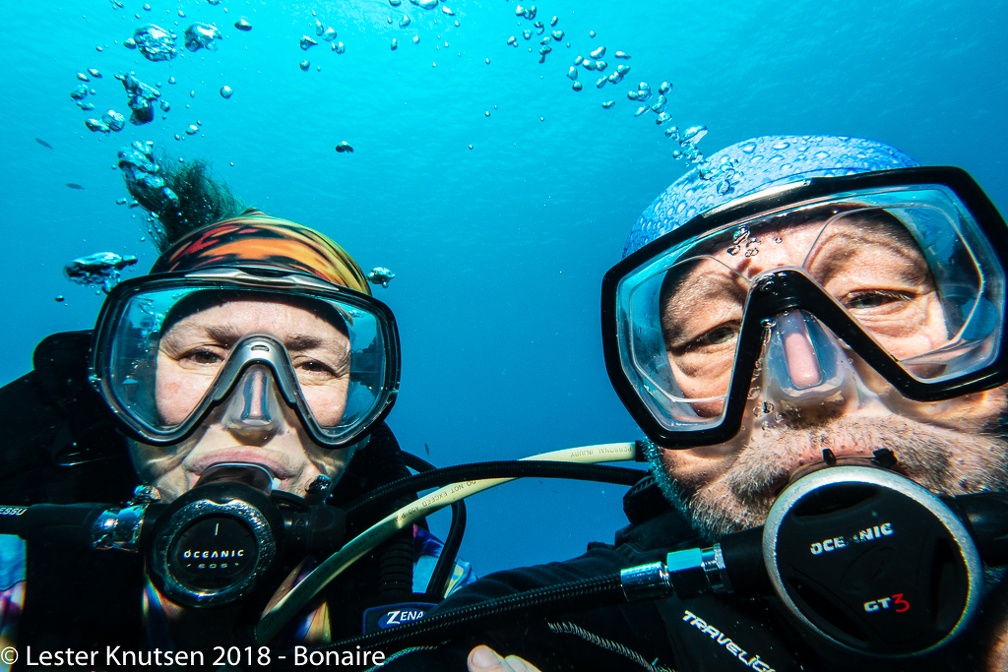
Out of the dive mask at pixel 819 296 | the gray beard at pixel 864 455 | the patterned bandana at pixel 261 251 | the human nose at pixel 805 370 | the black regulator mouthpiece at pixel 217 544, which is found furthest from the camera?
the patterned bandana at pixel 261 251

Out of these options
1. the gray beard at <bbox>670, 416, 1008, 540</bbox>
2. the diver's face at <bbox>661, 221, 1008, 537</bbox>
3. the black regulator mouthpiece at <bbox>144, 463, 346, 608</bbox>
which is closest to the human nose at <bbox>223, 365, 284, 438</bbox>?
the black regulator mouthpiece at <bbox>144, 463, 346, 608</bbox>

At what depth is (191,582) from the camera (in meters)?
1.89

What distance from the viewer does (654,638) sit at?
190cm

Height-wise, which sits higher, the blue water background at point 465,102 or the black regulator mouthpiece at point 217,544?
the blue water background at point 465,102

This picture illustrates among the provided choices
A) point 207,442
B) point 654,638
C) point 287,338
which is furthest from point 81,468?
point 654,638

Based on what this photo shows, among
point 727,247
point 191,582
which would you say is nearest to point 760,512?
point 727,247

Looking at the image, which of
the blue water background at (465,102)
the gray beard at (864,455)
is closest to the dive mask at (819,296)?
the gray beard at (864,455)

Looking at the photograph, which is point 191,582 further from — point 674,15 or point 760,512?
point 674,15

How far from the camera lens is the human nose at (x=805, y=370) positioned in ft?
5.18

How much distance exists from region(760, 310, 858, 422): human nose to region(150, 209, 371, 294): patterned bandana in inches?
101

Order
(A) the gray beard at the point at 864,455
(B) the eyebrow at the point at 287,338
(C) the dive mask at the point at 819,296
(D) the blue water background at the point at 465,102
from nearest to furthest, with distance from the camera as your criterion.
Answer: (A) the gray beard at the point at 864,455 < (C) the dive mask at the point at 819,296 < (B) the eyebrow at the point at 287,338 < (D) the blue water background at the point at 465,102

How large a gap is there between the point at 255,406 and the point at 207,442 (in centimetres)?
29

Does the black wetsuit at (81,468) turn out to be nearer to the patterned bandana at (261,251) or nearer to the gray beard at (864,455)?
the patterned bandana at (261,251)

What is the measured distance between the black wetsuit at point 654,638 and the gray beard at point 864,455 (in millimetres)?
317
